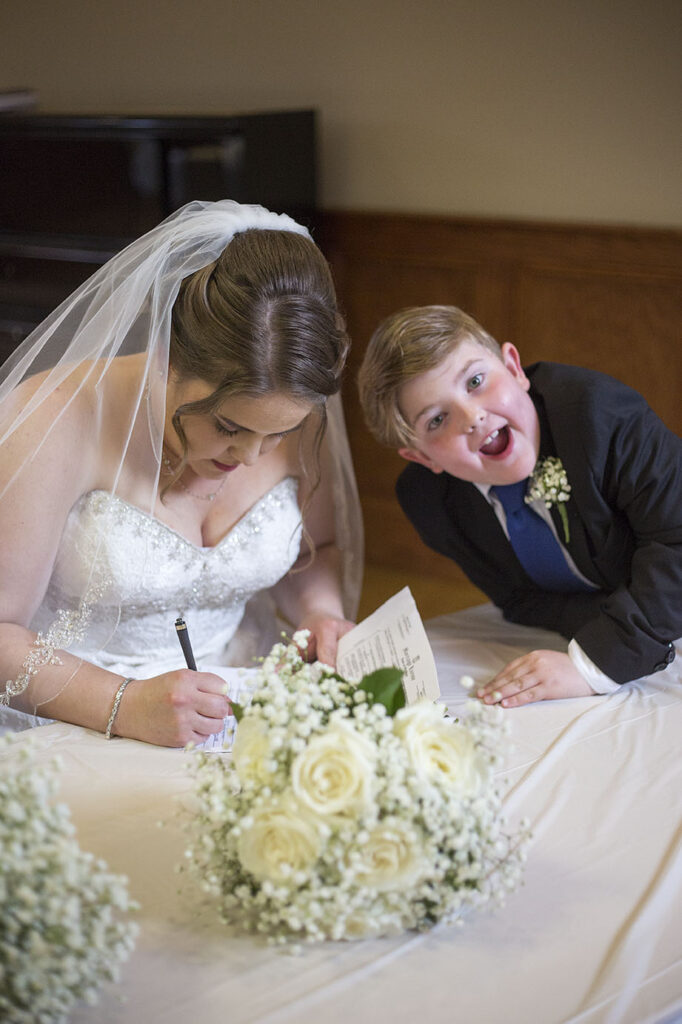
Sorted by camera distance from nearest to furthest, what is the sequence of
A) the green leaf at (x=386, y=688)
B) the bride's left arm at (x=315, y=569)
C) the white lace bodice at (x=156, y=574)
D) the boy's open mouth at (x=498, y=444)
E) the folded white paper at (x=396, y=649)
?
Result: 1. the green leaf at (x=386, y=688)
2. the folded white paper at (x=396, y=649)
3. the white lace bodice at (x=156, y=574)
4. the boy's open mouth at (x=498, y=444)
5. the bride's left arm at (x=315, y=569)

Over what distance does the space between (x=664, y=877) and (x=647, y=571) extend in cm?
75

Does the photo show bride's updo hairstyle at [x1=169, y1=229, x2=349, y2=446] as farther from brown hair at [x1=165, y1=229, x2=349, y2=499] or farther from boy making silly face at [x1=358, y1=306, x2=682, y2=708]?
boy making silly face at [x1=358, y1=306, x2=682, y2=708]

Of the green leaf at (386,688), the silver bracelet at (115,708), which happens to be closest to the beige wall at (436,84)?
the silver bracelet at (115,708)

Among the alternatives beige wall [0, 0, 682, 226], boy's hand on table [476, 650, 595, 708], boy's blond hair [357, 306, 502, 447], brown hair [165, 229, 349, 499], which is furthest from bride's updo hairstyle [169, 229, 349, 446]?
beige wall [0, 0, 682, 226]

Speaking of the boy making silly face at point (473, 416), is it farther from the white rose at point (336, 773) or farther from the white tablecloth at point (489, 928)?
the white rose at point (336, 773)

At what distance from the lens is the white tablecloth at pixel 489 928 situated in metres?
1.11

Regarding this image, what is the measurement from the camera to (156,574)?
6.74 feet

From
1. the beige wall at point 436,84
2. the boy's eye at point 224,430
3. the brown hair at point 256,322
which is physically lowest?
the boy's eye at point 224,430

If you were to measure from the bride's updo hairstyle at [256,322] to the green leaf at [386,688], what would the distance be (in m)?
0.70

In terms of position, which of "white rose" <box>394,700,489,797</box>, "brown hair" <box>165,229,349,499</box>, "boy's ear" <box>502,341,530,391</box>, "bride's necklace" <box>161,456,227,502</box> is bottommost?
"bride's necklace" <box>161,456,227,502</box>

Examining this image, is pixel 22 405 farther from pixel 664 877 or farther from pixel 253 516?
pixel 664 877

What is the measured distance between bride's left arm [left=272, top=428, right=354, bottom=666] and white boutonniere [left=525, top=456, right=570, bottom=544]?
1.52 ft

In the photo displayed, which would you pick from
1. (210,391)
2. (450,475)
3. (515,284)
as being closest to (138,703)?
(210,391)

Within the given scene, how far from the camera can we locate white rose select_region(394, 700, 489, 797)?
1119 millimetres
